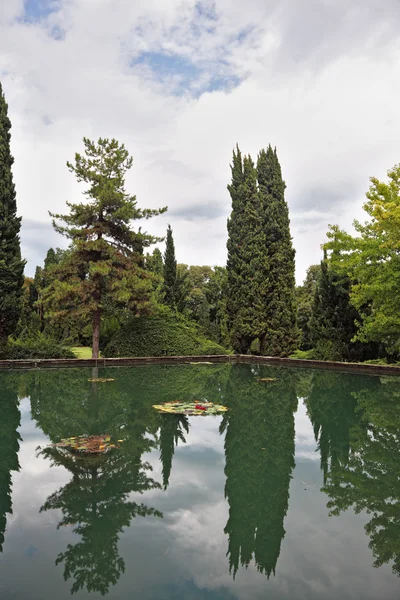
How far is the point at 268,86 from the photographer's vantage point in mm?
14930

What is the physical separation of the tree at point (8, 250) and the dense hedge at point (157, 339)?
432 cm

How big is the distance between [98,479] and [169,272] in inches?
826

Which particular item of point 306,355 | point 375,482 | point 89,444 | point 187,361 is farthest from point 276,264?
point 375,482

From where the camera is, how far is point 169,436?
19.5 ft

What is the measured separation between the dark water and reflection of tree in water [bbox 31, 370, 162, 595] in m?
0.02

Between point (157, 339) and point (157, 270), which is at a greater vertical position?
point (157, 270)

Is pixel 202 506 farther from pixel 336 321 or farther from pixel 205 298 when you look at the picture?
pixel 205 298

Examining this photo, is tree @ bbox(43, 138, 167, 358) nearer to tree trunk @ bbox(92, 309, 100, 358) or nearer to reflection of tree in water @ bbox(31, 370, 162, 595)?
tree trunk @ bbox(92, 309, 100, 358)

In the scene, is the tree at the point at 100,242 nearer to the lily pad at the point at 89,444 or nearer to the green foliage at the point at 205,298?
the green foliage at the point at 205,298

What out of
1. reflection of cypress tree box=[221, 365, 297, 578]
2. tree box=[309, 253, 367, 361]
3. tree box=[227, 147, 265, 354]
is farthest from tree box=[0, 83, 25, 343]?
tree box=[309, 253, 367, 361]

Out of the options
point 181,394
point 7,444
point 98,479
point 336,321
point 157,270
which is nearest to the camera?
point 98,479

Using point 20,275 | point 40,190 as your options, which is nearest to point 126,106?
point 40,190

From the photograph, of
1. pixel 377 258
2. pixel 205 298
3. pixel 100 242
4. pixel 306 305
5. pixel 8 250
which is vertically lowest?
pixel 306 305

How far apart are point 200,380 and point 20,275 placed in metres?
9.95
